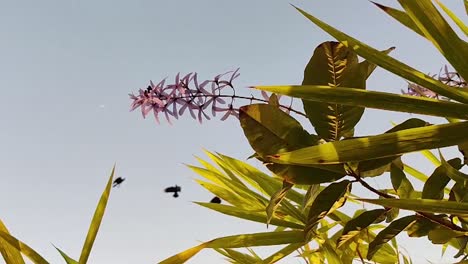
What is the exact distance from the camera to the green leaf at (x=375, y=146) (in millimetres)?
568

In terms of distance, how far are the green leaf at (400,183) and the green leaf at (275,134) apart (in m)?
0.17

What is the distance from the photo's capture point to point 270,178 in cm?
131

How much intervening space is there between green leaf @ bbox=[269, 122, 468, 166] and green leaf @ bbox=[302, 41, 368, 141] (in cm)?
9

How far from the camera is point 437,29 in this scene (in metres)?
0.62

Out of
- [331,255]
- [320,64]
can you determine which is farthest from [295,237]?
[320,64]

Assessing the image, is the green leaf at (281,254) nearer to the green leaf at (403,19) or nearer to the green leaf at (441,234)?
the green leaf at (441,234)

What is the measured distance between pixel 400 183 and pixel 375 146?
302 mm

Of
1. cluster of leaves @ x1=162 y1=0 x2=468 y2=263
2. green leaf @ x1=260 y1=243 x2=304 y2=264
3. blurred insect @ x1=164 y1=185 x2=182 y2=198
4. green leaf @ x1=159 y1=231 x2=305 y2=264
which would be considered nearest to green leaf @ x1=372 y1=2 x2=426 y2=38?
cluster of leaves @ x1=162 y1=0 x2=468 y2=263

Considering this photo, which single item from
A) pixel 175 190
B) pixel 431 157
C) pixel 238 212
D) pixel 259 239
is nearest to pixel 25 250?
pixel 259 239

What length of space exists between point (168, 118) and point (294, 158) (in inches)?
29.6

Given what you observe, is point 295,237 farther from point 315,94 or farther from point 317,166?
point 315,94

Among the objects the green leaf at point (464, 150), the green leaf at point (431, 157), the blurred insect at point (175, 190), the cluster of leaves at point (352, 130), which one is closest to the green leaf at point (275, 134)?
the cluster of leaves at point (352, 130)

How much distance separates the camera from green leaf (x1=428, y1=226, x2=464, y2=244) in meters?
0.92

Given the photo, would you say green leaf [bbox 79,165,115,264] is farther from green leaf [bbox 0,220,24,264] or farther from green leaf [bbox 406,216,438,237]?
green leaf [bbox 406,216,438,237]
